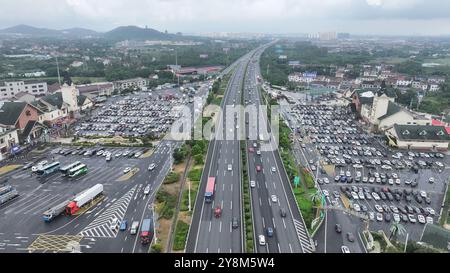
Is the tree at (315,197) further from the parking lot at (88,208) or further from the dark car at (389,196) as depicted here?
the parking lot at (88,208)

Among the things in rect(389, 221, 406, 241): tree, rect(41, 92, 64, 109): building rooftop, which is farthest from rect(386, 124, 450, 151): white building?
rect(41, 92, 64, 109): building rooftop

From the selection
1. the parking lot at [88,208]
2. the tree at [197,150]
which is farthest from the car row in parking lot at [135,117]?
the tree at [197,150]

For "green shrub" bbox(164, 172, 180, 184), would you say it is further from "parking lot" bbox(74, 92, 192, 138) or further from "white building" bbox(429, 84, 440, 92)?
"white building" bbox(429, 84, 440, 92)

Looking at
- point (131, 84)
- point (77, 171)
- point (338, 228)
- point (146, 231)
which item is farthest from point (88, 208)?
point (131, 84)

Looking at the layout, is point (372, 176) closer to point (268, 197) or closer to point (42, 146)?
point (268, 197)

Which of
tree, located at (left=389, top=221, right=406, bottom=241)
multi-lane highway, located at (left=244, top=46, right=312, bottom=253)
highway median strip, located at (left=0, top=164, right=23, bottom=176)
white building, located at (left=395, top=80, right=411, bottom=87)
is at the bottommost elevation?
tree, located at (left=389, top=221, right=406, bottom=241)

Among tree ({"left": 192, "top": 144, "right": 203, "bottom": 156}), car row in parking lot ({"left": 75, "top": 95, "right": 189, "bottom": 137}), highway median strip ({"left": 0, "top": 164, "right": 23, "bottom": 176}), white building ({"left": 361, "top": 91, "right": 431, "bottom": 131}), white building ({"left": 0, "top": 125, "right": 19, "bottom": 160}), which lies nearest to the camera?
highway median strip ({"left": 0, "top": 164, "right": 23, "bottom": 176})

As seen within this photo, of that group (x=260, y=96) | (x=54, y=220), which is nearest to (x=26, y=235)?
(x=54, y=220)
